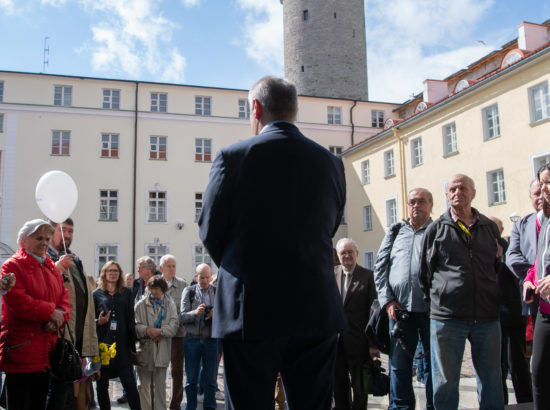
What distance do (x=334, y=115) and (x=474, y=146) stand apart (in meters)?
16.9

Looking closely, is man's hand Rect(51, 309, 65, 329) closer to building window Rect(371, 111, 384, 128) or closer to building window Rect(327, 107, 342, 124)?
building window Rect(327, 107, 342, 124)

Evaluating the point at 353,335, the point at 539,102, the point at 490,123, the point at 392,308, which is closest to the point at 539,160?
the point at 539,102

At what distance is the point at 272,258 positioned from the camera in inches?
87.0

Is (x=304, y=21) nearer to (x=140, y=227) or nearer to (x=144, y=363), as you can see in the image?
(x=140, y=227)

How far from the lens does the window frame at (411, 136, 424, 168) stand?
2667cm

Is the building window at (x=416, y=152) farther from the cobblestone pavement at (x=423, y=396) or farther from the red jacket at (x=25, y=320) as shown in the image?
the red jacket at (x=25, y=320)

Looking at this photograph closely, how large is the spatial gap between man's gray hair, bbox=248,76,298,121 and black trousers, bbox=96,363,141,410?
4.68m

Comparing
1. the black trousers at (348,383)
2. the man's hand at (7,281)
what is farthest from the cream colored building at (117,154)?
the man's hand at (7,281)

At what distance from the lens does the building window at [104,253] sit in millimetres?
31306

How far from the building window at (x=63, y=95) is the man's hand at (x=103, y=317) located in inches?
1166

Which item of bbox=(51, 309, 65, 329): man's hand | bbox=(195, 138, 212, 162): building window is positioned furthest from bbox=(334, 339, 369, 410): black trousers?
bbox=(195, 138, 212, 162): building window

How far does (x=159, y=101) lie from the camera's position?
34594 mm

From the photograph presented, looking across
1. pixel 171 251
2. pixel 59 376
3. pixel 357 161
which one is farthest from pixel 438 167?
pixel 59 376

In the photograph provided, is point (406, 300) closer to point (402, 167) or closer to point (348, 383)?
point (348, 383)
